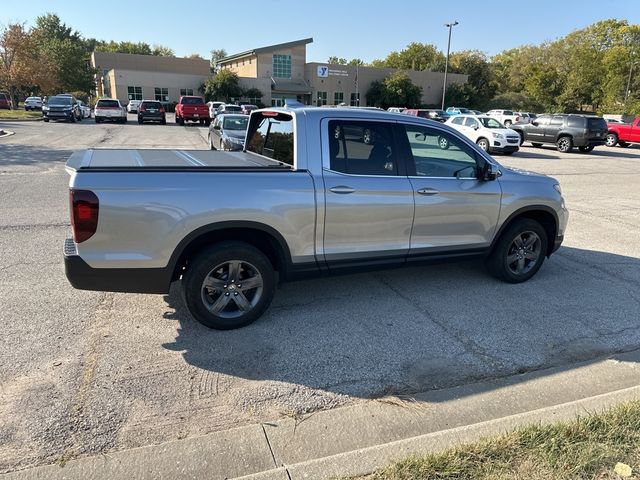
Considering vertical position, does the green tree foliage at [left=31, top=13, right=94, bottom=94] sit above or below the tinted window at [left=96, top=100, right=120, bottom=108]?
above

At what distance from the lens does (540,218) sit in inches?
209

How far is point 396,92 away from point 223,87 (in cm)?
2429

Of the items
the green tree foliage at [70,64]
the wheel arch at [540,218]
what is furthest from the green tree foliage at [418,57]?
the wheel arch at [540,218]

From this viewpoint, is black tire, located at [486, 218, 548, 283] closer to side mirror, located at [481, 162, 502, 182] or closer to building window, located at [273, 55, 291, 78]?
side mirror, located at [481, 162, 502, 182]

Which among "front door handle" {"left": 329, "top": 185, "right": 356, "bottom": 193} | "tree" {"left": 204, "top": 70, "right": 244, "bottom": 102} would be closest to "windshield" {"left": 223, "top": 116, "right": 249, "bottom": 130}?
"front door handle" {"left": 329, "top": 185, "right": 356, "bottom": 193}

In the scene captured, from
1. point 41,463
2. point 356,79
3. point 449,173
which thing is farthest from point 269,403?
point 356,79

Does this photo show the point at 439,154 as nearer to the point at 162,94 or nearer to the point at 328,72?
the point at 162,94

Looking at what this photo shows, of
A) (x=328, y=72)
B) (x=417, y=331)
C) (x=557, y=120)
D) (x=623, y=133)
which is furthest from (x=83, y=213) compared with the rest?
(x=328, y=72)

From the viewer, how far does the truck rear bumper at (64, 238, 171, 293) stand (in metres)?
3.42

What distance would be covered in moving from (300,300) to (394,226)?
1.19 metres

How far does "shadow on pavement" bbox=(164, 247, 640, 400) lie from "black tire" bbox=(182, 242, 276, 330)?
0.48 ft

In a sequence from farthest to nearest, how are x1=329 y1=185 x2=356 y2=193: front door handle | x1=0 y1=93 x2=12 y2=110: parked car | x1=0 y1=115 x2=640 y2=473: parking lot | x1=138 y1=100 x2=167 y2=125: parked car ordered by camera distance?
x1=0 y1=93 x2=12 y2=110: parked car, x1=138 y1=100 x2=167 y2=125: parked car, x1=329 y1=185 x2=356 y2=193: front door handle, x1=0 y1=115 x2=640 y2=473: parking lot

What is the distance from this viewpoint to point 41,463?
2436 millimetres

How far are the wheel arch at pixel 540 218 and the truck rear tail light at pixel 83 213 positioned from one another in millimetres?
3852
